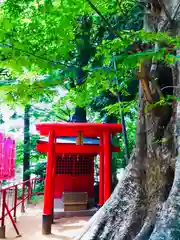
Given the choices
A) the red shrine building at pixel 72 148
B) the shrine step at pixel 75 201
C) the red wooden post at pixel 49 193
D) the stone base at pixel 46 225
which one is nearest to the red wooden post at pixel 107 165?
the red shrine building at pixel 72 148

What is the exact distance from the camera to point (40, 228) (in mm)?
7668

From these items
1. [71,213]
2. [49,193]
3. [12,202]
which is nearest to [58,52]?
[49,193]

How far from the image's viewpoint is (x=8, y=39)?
3.70m

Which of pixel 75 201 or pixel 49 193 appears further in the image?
pixel 75 201

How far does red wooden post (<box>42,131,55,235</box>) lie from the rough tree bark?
311 cm

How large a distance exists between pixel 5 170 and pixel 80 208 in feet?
11.2

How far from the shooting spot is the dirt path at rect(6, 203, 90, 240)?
6.70 meters

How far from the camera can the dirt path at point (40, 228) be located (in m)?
6.70

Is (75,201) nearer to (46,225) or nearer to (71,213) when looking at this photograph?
(71,213)

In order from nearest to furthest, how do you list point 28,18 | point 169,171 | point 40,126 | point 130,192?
point 169,171, point 130,192, point 28,18, point 40,126

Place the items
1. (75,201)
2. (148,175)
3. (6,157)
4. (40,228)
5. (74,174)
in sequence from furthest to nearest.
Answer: (74,174) < (75,201) < (6,157) < (40,228) < (148,175)

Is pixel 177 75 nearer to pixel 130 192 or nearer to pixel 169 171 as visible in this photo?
pixel 169 171

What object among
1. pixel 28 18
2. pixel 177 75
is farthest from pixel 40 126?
pixel 177 75

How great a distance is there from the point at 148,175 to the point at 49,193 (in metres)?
4.21
